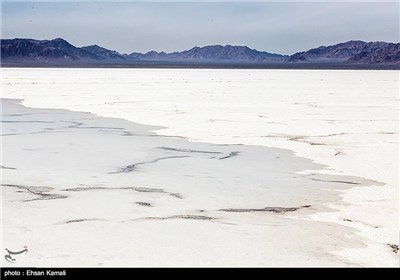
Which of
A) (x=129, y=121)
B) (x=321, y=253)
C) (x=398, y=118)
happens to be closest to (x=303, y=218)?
(x=321, y=253)

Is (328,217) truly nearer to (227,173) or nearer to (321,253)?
(321,253)

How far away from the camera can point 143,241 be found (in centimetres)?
391

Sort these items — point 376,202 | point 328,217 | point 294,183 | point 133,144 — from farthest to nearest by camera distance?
point 133,144, point 294,183, point 376,202, point 328,217

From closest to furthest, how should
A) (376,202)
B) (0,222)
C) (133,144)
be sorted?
(0,222) < (376,202) < (133,144)

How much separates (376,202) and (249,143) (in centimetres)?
374

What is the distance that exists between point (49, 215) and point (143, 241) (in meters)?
1.00

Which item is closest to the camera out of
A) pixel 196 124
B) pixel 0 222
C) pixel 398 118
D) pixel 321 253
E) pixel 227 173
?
pixel 321 253

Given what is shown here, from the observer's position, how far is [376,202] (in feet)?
16.9

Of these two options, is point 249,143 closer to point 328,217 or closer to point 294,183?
point 294,183

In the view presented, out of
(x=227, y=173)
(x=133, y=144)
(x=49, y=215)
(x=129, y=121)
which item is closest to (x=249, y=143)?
(x=133, y=144)

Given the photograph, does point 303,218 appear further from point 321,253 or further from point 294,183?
point 294,183
